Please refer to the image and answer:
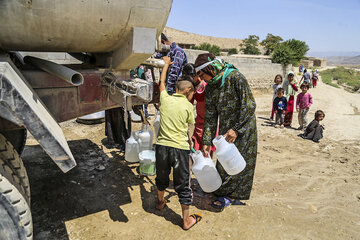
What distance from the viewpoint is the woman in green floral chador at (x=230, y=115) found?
2.65 meters

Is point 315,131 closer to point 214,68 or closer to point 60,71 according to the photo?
point 214,68

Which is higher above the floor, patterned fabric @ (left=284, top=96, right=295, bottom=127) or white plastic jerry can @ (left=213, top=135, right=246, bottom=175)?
white plastic jerry can @ (left=213, top=135, right=246, bottom=175)

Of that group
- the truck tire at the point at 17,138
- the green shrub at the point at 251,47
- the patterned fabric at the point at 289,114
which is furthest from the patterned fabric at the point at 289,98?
the green shrub at the point at 251,47

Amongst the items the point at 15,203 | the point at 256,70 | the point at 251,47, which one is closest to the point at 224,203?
the point at 15,203

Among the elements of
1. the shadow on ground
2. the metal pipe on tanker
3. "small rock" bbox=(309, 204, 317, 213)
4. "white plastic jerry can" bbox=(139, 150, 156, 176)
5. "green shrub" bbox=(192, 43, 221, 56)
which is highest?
"green shrub" bbox=(192, 43, 221, 56)

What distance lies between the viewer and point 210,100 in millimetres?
2900

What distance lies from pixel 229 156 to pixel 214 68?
0.94 meters

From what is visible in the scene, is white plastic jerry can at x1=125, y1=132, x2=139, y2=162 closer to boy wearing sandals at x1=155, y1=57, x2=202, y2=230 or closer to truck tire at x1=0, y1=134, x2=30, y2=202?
boy wearing sandals at x1=155, y1=57, x2=202, y2=230

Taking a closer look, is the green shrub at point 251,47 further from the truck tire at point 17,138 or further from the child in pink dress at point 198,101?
the truck tire at point 17,138

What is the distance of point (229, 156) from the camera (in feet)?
8.73

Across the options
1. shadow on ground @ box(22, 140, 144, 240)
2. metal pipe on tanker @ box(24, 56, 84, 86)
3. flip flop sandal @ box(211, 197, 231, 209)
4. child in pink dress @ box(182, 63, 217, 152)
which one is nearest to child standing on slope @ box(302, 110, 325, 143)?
child in pink dress @ box(182, 63, 217, 152)

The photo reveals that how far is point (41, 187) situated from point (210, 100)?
232 centimetres

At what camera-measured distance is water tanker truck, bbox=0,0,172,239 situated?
1.46 meters

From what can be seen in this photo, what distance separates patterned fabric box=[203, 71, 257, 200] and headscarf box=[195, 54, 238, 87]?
6 cm
